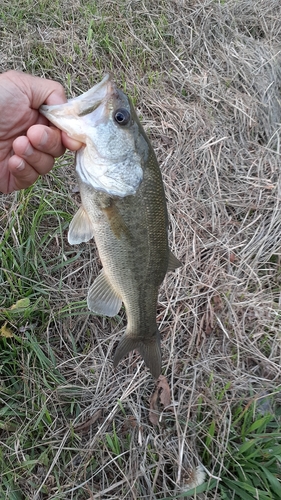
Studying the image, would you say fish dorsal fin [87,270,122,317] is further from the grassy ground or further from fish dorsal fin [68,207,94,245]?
the grassy ground

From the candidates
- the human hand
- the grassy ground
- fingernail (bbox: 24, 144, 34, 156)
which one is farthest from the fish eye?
the grassy ground

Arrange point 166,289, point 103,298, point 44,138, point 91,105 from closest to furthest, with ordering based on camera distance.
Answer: point 91,105 < point 44,138 < point 103,298 < point 166,289

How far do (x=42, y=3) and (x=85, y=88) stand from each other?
1.17 meters

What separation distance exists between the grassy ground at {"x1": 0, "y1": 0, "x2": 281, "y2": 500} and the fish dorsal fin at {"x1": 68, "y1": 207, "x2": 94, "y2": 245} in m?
0.89

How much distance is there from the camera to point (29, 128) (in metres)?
1.77

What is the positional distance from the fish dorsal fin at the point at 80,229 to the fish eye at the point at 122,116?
39 centimetres

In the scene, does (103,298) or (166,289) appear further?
(166,289)

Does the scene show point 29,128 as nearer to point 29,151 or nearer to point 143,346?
point 29,151

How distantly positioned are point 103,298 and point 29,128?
829 millimetres

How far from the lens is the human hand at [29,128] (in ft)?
5.66

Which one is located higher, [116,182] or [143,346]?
[116,182]

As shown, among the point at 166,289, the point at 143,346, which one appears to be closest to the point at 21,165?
the point at 143,346

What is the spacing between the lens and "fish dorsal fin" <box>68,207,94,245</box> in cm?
169

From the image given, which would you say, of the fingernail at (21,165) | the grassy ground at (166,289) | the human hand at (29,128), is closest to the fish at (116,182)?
the human hand at (29,128)
